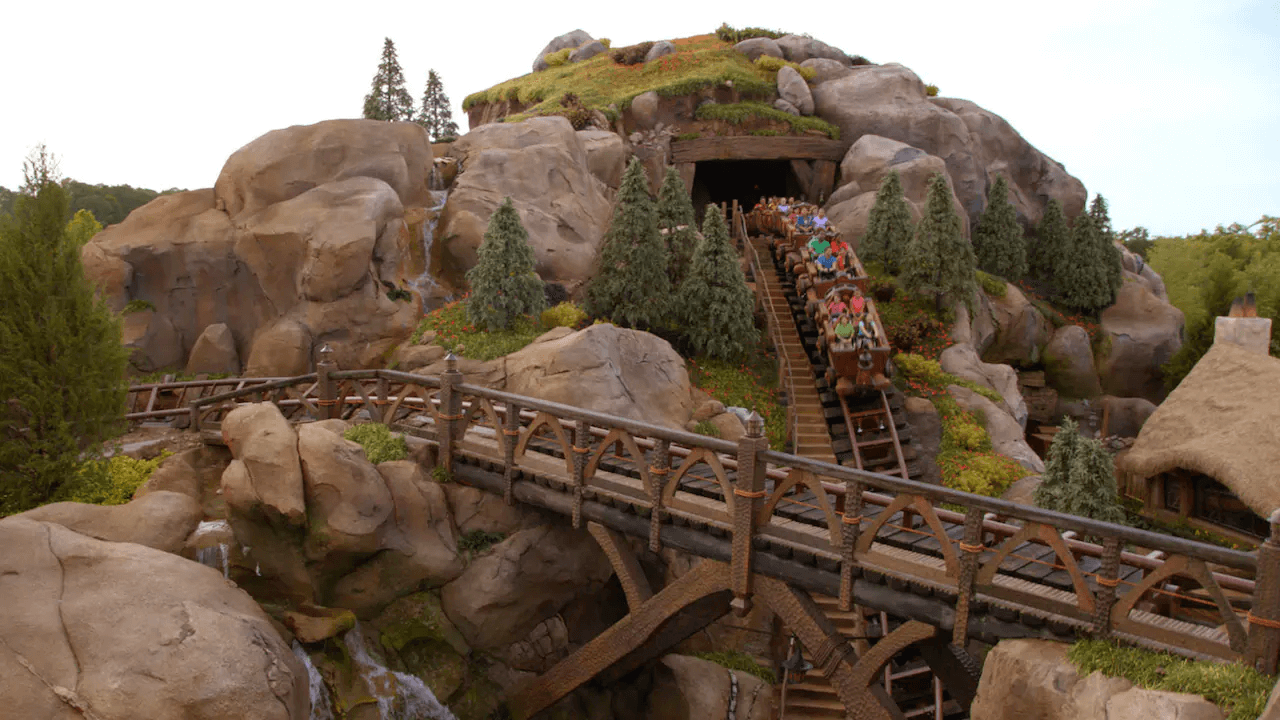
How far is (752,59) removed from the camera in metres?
41.3

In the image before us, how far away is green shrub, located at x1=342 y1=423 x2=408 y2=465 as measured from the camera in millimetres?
14438

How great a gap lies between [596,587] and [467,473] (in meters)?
3.36

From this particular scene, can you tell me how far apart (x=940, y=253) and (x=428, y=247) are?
16.1 metres

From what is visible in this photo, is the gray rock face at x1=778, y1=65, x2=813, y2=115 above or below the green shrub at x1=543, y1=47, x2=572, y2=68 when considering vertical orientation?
below

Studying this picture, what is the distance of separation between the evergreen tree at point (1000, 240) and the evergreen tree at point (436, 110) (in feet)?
99.6

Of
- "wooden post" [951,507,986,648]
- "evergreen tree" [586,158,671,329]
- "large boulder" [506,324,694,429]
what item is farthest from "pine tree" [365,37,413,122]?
"wooden post" [951,507,986,648]

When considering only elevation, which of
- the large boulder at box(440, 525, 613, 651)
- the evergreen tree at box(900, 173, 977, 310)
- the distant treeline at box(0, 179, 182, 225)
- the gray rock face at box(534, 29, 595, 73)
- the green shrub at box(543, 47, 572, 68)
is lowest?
the large boulder at box(440, 525, 613, 651)

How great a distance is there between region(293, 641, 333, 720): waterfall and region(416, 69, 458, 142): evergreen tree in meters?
41.1

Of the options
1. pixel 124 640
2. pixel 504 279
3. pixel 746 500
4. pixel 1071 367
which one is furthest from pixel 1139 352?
pixel 124 640

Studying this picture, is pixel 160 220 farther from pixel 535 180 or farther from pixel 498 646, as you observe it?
pixel 498 646

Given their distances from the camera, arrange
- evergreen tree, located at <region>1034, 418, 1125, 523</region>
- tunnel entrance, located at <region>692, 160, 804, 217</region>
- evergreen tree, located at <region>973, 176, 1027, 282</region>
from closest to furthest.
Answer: evergreen tree, located at <region>1034, 418, 1125, 523</region> < evergreen tree, located at <region>973, 176, 1027, 282</region> < tunnel entrance, located at <region>692, 160, 804, 217</region>

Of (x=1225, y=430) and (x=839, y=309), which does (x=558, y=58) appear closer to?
(x=839, y=309)

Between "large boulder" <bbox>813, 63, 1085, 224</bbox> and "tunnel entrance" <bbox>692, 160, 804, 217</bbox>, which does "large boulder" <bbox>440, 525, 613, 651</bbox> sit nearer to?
"large boulder" <bbox>813, 63, 1085, 224</bbox>

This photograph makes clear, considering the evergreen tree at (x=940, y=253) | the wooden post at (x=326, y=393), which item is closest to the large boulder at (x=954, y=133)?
the evergreen tree at (x=940, y=253)
